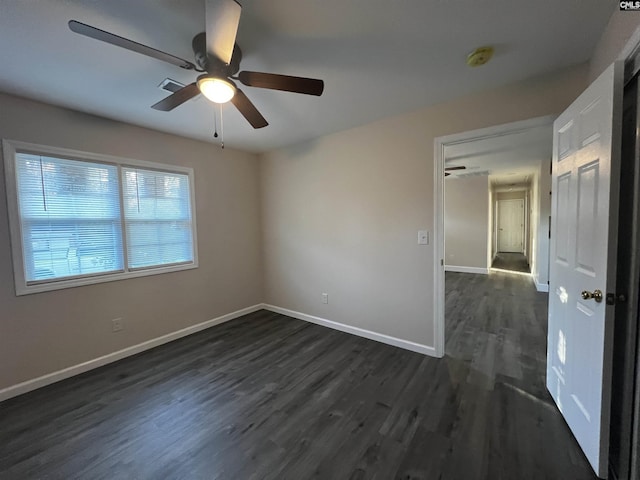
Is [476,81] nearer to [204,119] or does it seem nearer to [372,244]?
[372,244]

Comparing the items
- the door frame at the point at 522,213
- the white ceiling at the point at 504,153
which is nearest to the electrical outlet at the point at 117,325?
the white ceiling at the point at 504,153

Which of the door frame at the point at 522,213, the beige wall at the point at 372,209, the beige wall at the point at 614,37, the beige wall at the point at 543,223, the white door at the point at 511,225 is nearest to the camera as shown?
the beige wall at the point at 614,37

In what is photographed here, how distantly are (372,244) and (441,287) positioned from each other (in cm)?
86

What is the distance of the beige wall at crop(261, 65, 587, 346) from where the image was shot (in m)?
2.38

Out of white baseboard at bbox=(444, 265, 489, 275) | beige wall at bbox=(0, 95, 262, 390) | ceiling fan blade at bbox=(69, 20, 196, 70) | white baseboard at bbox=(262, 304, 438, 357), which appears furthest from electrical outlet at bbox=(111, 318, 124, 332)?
white baseboard at bbox=(444, 265, 489, 275)

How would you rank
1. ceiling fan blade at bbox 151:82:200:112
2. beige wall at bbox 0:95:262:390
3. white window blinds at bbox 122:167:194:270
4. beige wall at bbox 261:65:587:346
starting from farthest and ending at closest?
white window blinds at bbox 122:167:194:270 → beige wall at bbox 261:65:587:346 → beige wall at bbox 0:95:262:390 → ceiling fan blade at bbox 151:82:200:112

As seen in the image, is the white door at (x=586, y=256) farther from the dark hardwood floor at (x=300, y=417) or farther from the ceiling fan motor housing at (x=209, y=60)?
the ceiling fan motor housing at (x=209, y=60)

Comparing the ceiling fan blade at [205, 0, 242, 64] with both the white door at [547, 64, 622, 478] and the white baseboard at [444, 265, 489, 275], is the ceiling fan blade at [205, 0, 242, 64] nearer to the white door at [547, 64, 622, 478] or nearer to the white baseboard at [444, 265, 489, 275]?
the white door at [547, 64, 622, 478]

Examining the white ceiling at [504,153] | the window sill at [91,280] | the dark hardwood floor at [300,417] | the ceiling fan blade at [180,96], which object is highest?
the white ceiling at [504,153]

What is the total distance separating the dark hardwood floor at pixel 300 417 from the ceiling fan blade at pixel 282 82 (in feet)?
7.16

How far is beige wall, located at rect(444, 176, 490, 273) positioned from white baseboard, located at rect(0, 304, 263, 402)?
237 inches

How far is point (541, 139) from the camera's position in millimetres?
3814

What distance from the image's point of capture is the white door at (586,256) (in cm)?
133

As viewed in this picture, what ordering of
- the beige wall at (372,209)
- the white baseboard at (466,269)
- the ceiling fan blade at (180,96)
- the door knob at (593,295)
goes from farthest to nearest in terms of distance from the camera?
the white baseboard at (466,269), the beige wall at (372,209), the ceiling fan blade at (180,96), the door knob at (593,295)
